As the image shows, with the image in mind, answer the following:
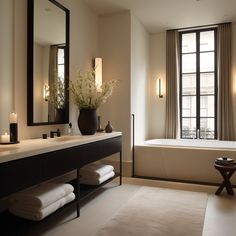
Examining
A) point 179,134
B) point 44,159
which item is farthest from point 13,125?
point 179,134

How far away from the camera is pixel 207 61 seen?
16.2ft

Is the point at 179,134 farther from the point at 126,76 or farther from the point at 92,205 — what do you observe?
the point at 92,205

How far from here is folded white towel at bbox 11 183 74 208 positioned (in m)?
2.04

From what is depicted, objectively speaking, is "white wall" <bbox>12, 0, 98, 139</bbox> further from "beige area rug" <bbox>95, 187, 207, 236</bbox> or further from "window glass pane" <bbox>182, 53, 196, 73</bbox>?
"window glass pane" <bbox>182, 53, 196, 73</bbox>

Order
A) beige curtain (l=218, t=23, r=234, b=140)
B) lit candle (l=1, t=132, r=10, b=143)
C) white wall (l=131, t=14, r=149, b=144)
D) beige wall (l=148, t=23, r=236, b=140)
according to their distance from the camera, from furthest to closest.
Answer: beige wall (l=148, t=23, r=236, b=140) → beige curtain (l=218, t=23, r=234, b=140) → white wall (l=131, t=14, r=149, b=144) → lit candle (l=1, t=132, r=10, b=143)

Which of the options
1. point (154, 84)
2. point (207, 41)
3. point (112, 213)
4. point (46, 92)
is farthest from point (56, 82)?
point (207, 41)

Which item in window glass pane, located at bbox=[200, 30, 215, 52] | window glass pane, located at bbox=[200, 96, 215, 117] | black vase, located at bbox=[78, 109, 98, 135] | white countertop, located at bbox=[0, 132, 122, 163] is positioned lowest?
white countertop, located at bbox=[0, 132, 122, 163]

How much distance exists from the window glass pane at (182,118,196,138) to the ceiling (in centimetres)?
189

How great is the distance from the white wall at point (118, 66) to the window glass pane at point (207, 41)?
5.83 feet

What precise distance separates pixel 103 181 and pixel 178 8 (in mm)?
2987

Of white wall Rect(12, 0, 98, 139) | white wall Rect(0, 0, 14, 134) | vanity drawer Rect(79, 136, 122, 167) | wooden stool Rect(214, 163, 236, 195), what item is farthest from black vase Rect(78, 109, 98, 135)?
wooden stool Rect(214, 163, 236, 195)

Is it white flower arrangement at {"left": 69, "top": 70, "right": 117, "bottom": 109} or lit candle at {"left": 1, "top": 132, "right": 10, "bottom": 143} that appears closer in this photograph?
lit candle at {"left": 1, "top": 132, "right": 10, "bottom": 143}

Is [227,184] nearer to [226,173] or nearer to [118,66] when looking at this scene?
[226,173]

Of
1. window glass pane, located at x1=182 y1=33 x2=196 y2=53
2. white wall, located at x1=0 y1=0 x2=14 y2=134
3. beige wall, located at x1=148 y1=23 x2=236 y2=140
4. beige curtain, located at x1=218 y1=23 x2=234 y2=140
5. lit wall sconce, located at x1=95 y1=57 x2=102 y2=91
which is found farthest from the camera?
beige wall, located at x1=148 y1=23 x2=236 y2=140
